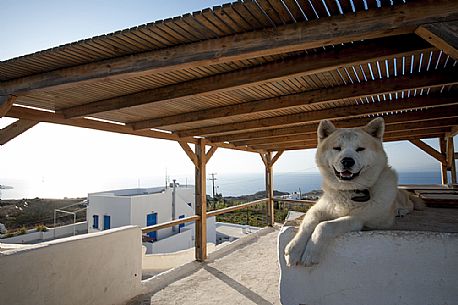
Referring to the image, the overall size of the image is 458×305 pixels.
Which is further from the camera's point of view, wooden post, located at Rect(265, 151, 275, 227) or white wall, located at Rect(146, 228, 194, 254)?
white wall, located at Rect(146, 228, 194, 254)

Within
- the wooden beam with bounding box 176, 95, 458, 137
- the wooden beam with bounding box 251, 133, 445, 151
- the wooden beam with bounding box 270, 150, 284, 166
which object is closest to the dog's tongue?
the wooden beam with bounding box 176, 95, 458, 137

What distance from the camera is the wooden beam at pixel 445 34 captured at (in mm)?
1412

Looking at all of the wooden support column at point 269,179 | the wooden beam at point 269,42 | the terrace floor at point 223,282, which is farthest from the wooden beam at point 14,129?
the wooden support column at point 269,179

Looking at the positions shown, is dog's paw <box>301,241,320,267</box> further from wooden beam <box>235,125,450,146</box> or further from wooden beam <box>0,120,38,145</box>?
wooden beam <box>235,125,450,146</box>

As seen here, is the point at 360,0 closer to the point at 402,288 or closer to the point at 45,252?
the point at 402,288

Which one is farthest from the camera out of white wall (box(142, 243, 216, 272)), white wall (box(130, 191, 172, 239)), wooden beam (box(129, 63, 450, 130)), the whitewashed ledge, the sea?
the sea

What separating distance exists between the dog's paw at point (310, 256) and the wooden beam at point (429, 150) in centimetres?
653

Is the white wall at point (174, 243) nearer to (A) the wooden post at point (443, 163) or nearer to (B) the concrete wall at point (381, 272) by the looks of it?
(A) the wooden post at point (443, 163)

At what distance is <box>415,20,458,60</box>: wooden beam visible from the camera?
1412mm

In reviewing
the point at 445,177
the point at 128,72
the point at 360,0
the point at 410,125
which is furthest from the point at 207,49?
the point at 445,177

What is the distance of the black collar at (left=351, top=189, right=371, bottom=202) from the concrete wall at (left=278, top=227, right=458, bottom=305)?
0.88 ft

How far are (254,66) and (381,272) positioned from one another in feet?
6.65

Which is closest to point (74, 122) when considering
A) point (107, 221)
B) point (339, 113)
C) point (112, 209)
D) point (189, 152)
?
point (189, 152)

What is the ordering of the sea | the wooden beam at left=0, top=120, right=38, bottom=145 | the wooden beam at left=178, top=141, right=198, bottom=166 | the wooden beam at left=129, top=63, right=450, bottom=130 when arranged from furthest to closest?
the sea → the wooden beam at left=178, top=141, right=198, bottom=166 → the wooden beam at left=0, top=120, right=38, bottom=145 → the wooden beam at left=129, top=63, right=450, bottom=130
